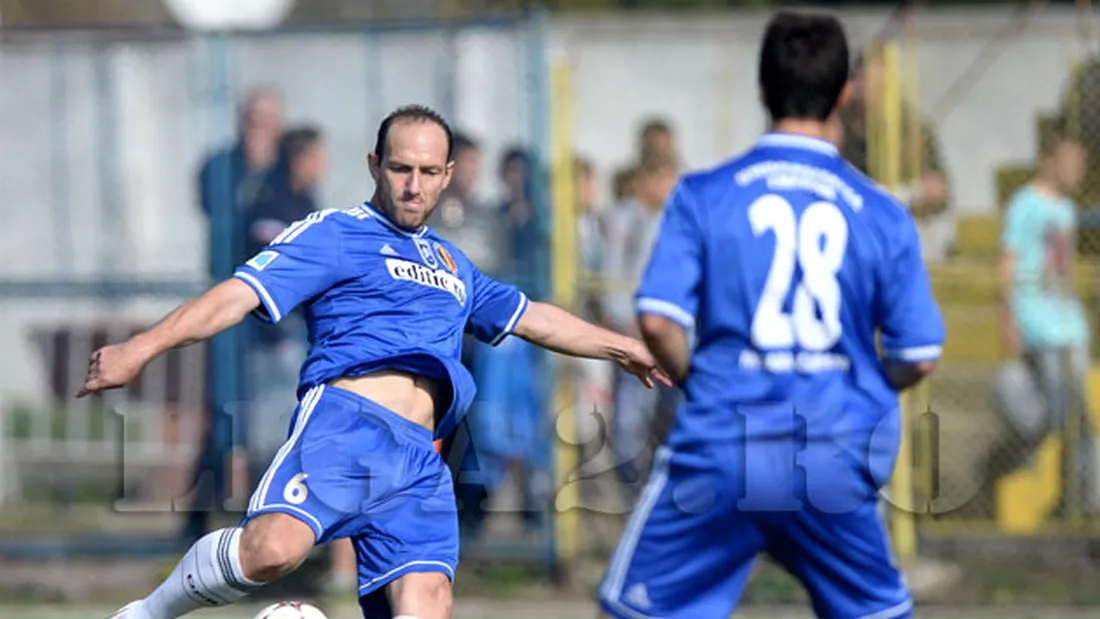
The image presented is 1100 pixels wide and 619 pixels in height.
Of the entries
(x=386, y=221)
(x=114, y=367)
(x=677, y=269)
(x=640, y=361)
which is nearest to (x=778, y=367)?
(x=677, y=269)

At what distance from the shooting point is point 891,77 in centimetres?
1010

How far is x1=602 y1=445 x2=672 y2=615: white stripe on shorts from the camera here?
16.6ft

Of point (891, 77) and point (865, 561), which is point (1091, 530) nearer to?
point (891, 77)

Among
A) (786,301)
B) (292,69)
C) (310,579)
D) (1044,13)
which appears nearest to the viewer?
(786,301)

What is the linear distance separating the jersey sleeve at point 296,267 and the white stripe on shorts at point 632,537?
1.25m

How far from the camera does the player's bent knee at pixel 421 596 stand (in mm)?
5543

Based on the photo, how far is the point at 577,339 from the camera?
243 inches

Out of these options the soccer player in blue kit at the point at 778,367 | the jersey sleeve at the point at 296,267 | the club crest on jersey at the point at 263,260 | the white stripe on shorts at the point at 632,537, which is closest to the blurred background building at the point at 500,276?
the jersey sleeve at the point at 296,267

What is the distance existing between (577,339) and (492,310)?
319 mm

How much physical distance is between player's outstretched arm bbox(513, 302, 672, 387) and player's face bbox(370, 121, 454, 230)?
60 centimetres

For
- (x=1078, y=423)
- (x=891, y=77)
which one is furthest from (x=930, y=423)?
(x=891, y=77)

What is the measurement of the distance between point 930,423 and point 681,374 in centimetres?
547

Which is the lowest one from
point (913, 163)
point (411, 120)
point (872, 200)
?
point (872, 200)

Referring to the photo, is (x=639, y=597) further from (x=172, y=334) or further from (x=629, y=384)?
(x=629, y=384)
